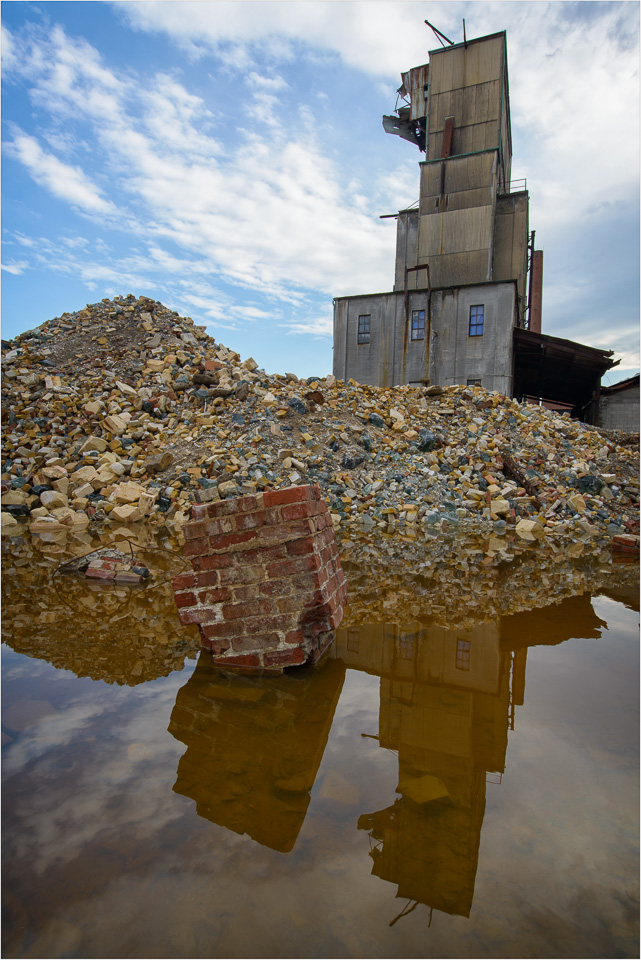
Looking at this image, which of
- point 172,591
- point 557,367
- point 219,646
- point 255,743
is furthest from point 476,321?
point 255,743

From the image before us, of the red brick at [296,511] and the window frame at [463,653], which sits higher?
the red brick at [296,511]

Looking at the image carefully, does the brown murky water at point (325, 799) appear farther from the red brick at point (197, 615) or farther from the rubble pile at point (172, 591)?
the red brick at point (197, 615)

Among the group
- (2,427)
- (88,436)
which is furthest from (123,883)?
(2,427)

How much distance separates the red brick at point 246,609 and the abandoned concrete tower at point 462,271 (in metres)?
18.2

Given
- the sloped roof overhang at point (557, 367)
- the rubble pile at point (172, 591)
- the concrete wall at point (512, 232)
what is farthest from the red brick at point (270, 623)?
the concrete wall at point (512, 232)

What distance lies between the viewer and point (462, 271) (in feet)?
71.8

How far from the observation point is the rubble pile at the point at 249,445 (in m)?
8.47

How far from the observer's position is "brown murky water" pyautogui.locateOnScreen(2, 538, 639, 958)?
1.31m

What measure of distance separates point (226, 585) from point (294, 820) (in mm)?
1341

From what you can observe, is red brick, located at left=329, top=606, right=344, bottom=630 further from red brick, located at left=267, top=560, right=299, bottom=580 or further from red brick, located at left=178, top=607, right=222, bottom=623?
red brick, located at left=178, top=607, right=222, bottom=623

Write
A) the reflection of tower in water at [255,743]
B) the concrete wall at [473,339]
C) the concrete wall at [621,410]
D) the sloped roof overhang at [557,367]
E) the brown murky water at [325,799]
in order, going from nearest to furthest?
the brown murky water at [325,799] < the reflection of tower in water at [255,743] < the sloped roof overhang at [557,367] < the concrete wall at [473,339] < the concrete wall at [621,410]

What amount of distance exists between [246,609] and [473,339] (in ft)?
62.5

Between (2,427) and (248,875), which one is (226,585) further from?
(2,427)

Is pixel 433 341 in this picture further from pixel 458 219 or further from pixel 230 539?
pixel 230 539
